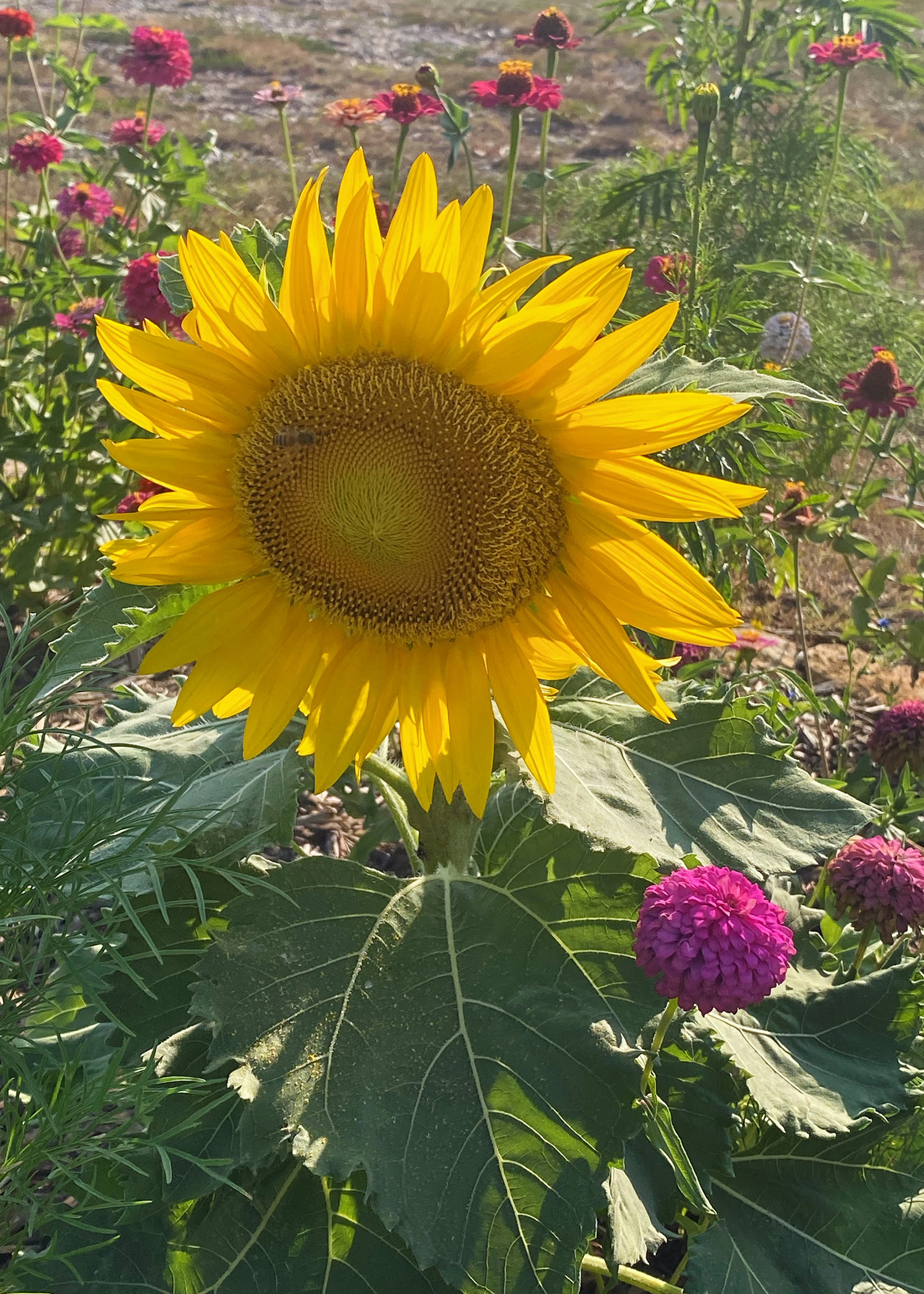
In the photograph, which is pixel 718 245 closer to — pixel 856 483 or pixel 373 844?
pixel 856 483

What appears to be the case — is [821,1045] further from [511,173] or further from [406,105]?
[406,105]

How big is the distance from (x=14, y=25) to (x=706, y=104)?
132 inches

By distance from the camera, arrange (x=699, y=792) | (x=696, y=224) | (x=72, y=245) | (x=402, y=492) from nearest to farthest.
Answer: (x=402, y=492) < (x=699, y=792) < (x=696, y=224) < (x=72, y=245)

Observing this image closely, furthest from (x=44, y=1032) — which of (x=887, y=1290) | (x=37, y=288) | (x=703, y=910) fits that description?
(x=37, y=288)

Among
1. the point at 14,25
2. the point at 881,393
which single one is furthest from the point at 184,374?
the point at 14,25

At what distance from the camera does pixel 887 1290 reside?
181 cm

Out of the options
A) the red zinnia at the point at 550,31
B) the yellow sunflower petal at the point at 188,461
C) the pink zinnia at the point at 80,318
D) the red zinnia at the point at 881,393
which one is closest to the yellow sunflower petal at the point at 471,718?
the yellow sunflower petal at the point at 188,461

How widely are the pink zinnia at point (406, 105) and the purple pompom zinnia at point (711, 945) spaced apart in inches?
128

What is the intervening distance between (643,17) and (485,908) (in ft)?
16.0

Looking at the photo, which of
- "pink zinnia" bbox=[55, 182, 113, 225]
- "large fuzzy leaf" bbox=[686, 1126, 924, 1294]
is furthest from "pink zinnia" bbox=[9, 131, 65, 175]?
"large fuzzy leaf" bbox=[686, 1126, 924, 1294]

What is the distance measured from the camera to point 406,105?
4105mm

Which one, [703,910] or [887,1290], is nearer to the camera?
[703,910]

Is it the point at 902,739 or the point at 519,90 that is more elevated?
the point at 519,90

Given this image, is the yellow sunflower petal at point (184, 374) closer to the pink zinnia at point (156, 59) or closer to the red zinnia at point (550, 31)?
the red zinnia at point (550, 31)
